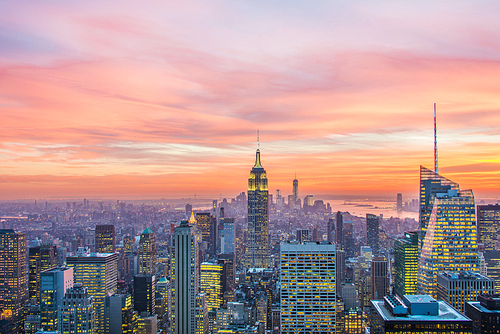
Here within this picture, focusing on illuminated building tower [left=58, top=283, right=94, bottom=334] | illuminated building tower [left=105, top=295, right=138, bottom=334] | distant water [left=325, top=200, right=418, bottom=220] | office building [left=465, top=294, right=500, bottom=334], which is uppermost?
distant water [left=325, top=200, right=418, bottom=220]

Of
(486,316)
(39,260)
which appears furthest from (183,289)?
(39,260)

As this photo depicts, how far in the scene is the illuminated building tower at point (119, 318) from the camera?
230 ft

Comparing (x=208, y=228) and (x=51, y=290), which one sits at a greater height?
(x=208, y=228)

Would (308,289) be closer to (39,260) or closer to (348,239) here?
(39,260)

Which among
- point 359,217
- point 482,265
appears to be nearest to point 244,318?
point 482,265

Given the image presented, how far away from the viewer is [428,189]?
7931 centimetres

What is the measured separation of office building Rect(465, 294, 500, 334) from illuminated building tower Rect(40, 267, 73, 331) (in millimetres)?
53647

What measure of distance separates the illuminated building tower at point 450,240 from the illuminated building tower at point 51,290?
55.3 metres

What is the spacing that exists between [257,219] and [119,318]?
10831cm

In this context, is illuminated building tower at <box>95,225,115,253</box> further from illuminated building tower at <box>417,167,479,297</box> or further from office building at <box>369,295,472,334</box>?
office building at <box>369,295,472,334</box>

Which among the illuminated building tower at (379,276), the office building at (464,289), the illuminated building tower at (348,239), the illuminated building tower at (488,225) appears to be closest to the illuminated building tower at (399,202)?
the illuminated building tower at (488,225)

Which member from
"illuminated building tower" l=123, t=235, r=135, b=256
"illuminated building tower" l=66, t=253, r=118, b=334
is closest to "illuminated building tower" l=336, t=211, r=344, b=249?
"illuminated building tower" l=123, t=235, r=135, b=256

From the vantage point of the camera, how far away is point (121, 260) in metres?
113

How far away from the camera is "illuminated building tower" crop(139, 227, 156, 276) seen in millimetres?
110188
